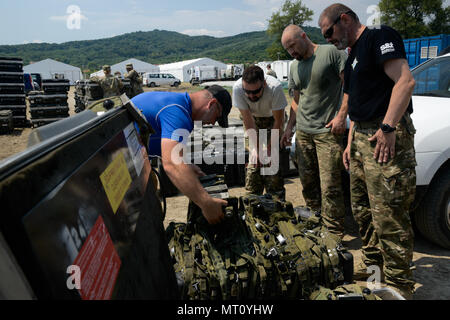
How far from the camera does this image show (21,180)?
616mm

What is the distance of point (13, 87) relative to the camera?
1212 centimetres

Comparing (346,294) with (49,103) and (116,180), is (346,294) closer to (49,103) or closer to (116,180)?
(116,180)

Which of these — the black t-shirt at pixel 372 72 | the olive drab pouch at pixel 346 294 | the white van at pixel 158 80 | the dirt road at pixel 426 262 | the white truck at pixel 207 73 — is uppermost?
the white truck at pixel 207 73

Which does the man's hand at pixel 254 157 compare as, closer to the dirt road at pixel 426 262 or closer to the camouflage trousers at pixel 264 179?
the camouflage trousers at pixel 264 179

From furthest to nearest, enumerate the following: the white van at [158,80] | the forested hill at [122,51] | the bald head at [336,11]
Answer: the forested hill at [122,51]
the white van at [158,80]
the bald head at [336,11]

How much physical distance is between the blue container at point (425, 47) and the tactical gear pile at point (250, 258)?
1840 centimetres

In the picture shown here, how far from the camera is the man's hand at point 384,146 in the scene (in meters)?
2.24

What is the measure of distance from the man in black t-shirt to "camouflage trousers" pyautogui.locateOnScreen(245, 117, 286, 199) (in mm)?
1489

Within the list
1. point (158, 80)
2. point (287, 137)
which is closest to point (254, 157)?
point (287, 137)

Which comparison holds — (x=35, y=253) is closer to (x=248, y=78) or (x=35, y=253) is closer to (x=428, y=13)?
(x=248, y=78)

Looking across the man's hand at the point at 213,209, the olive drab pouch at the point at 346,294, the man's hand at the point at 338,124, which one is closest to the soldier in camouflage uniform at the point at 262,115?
the man's hand at the point at 338,124

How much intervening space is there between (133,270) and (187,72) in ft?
200

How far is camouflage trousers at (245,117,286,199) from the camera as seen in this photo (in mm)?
3992

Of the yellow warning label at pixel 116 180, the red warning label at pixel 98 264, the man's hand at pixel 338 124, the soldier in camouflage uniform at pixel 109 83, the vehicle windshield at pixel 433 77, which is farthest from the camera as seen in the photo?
the soldier in camouflage uniform at pixel 109 83
